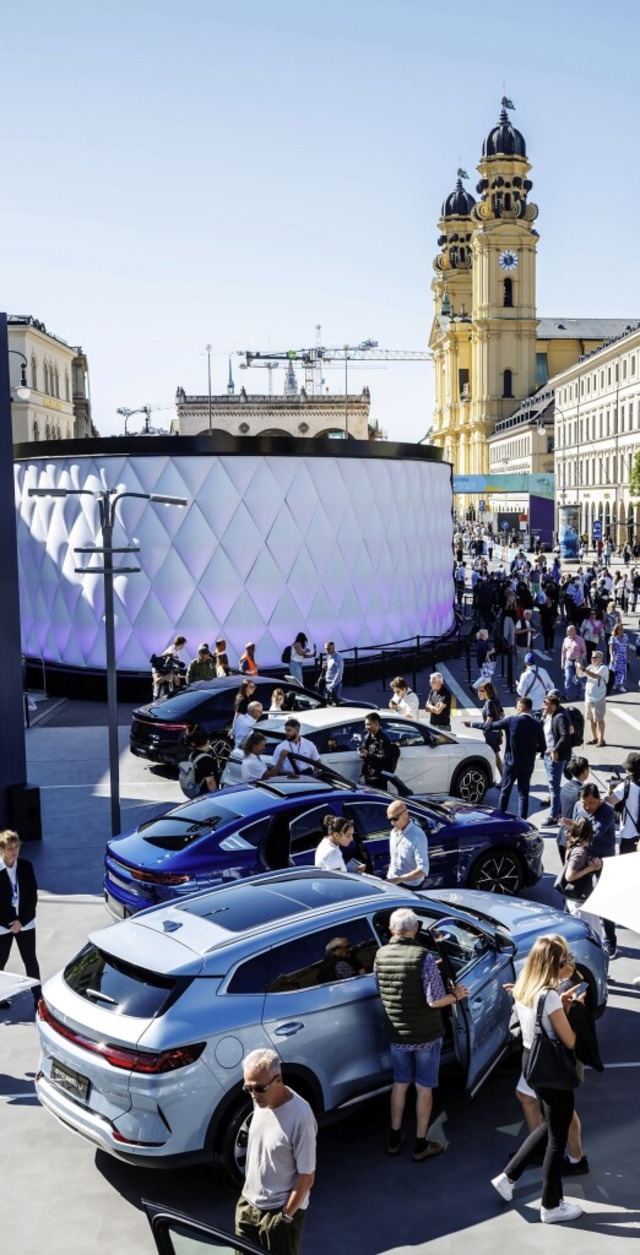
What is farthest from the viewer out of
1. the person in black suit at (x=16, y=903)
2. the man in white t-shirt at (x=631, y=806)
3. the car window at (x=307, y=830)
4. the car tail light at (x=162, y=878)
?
the man in white t-shirt at (x=631, y=806)

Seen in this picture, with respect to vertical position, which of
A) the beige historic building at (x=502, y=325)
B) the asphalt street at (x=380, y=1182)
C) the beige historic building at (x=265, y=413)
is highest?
the beige historic building at (x=502, y=325)

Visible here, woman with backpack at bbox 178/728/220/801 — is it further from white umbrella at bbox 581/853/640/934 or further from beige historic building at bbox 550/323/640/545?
beige historic building at bbox 550/323/640/545

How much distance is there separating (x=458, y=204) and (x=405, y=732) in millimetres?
151246

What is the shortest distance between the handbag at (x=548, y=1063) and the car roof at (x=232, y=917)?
Result: 1455 millimetres

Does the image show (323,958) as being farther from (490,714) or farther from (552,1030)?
(490,714)

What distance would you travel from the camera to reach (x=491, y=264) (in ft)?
409

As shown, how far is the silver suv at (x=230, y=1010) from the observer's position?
19.8ft

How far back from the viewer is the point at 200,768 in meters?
12.9

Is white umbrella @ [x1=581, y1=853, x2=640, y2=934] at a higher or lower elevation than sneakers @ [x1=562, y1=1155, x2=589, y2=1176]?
higher

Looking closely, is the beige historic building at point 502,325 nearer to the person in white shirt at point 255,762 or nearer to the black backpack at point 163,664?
the black backpack at point 163,664

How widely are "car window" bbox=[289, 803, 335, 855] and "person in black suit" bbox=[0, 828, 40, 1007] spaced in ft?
7.29

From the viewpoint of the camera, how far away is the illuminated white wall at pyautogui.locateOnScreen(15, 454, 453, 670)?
23.4m

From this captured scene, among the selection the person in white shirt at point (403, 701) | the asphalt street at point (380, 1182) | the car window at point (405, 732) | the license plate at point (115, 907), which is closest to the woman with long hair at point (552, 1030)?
the asphalt street at point (380, 1182)

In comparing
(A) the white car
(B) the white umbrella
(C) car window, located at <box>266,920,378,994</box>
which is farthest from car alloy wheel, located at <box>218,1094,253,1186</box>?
(A) the white car
